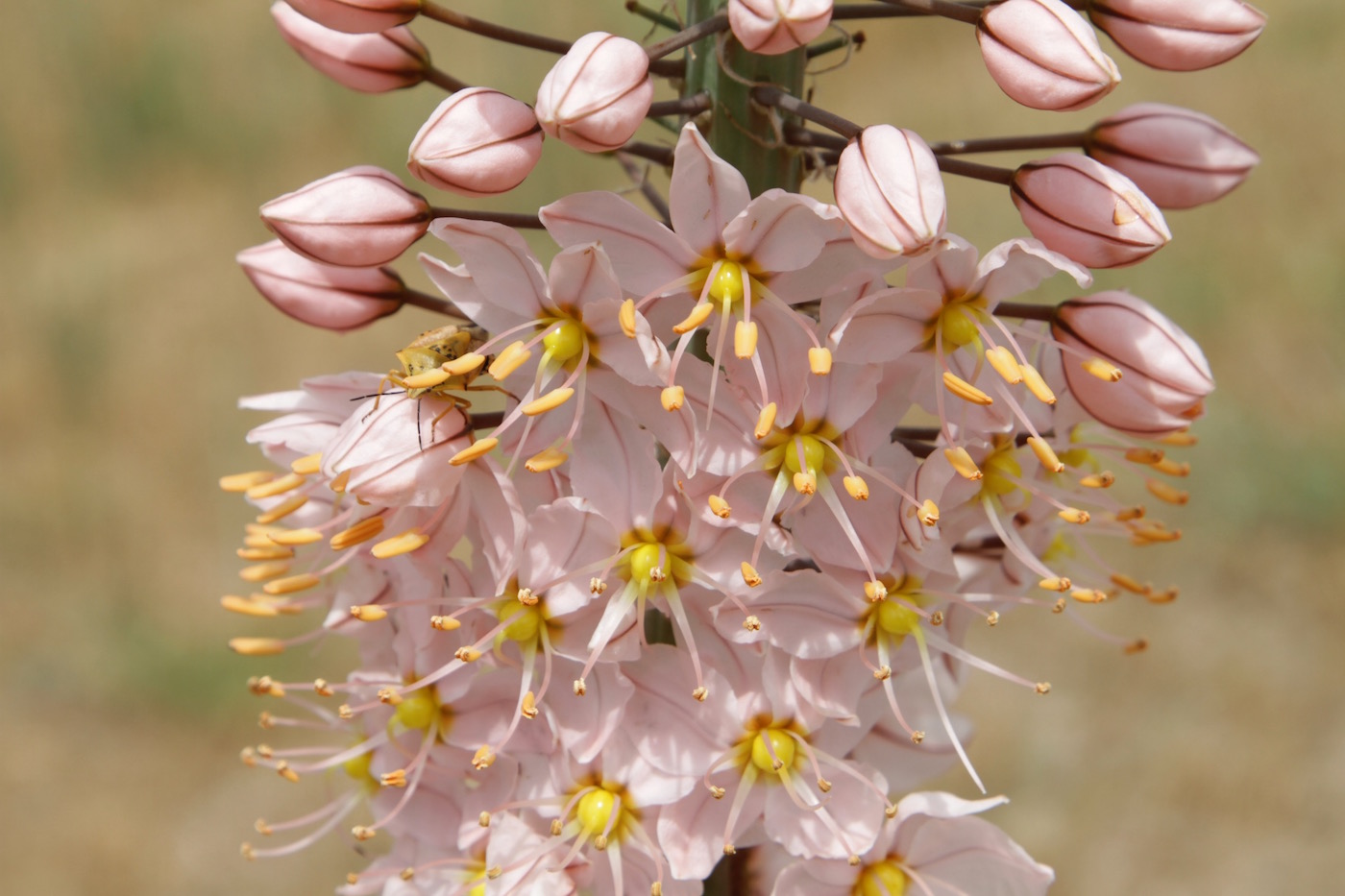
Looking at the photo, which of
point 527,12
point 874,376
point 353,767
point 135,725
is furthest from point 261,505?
point 527,12

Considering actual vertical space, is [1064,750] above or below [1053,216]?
below

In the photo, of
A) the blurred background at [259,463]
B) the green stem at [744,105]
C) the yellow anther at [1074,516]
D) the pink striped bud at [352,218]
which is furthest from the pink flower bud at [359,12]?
the blurred background at [259,463]

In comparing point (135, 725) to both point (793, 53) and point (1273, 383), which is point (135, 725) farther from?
point (1273, 383)

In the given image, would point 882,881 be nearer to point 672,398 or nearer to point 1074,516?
point 1074,516

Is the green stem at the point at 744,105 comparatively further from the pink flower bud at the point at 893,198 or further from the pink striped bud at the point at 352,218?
the pink striped bud at the point at 352,218

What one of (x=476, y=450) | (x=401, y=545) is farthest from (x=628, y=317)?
(x=401, y=545)

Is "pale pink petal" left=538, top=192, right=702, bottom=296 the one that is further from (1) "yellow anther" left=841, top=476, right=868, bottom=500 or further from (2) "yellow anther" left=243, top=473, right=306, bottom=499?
(2) "yellow anther" left=243, top=473, right=306, bottom=499
